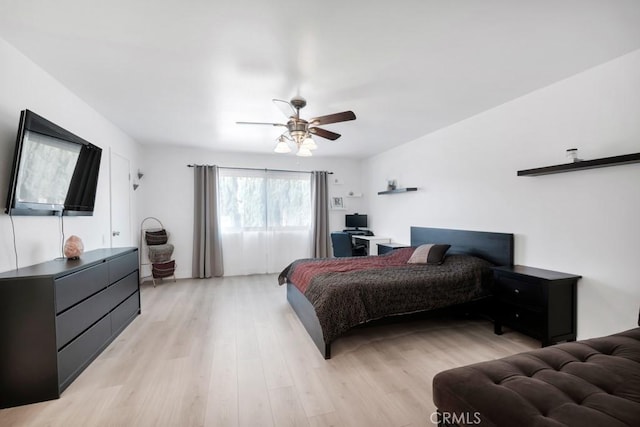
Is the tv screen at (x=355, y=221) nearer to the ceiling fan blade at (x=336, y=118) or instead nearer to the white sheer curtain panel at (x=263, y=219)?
the white sheer curtain panel at (x=263, y=219)

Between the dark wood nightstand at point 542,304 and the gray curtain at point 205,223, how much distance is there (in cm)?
472

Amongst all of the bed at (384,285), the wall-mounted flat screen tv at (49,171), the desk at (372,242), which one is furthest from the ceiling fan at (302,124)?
the desk at (372,242)

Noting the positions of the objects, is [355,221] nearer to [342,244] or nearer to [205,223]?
[342,244]

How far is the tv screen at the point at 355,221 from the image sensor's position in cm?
635

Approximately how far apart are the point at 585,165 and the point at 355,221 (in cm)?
429

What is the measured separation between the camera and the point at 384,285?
9.00ft

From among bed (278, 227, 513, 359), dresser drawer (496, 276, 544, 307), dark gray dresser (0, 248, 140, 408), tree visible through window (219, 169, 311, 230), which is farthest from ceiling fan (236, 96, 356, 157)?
tree visible through window (219, 169, 311, 230)

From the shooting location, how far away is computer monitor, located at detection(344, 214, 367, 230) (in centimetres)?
635

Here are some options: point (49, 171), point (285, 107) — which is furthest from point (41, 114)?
point (285, 107)

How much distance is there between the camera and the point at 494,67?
2422 millimetres

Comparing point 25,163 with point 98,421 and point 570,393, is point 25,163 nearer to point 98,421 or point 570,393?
point 98,421

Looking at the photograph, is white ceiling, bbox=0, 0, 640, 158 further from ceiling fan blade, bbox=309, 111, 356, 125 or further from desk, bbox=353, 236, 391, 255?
desk, bbox=353, 236, 391, 255

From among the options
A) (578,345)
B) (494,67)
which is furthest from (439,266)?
(494,67)

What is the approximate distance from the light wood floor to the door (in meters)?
1.23
